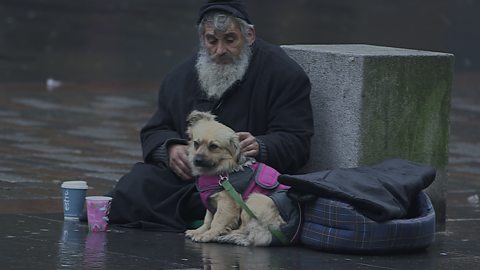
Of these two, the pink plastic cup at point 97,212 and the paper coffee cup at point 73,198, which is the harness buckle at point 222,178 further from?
the paper coffee cup at point 73,198

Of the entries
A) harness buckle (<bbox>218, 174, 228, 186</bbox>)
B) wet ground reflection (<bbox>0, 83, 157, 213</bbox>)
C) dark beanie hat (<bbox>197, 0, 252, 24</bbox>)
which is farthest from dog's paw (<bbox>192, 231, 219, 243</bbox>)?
wet ground reflection (<bbox>0, 83, 157, 213</bbox>)

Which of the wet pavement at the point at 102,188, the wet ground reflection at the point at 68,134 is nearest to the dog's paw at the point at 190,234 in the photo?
the wet pavement at the point at 102,188

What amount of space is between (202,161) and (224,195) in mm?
217

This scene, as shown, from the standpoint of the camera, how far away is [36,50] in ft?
56.4

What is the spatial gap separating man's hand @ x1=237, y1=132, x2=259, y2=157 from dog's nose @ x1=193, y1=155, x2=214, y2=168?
201mm

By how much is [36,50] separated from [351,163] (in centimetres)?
1098

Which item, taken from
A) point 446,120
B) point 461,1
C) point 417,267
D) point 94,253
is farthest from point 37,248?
point 461,1

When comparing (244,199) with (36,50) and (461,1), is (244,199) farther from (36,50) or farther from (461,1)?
(461,1)

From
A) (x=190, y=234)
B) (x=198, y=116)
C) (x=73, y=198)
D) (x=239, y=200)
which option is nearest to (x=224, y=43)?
(x=198, y=116)

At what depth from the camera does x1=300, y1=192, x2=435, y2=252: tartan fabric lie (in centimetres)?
601

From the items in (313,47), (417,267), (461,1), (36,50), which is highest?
(461,1)

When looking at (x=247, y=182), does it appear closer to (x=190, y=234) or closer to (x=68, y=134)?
(x=190, y=234)

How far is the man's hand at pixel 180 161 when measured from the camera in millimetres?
6555

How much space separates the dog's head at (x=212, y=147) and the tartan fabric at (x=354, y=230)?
17.3 inches
